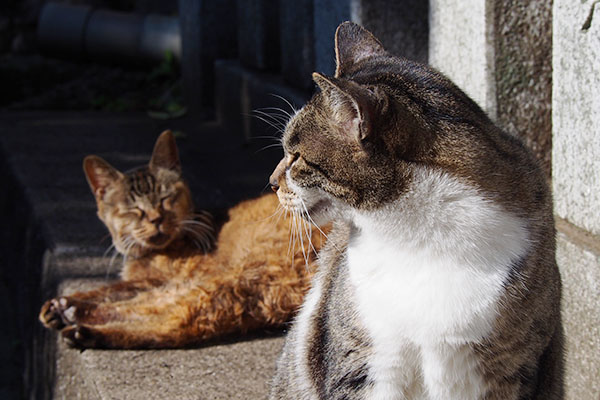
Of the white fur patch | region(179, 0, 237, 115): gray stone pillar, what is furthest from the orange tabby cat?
region(179, 0, 237, 115): gray stone pillar

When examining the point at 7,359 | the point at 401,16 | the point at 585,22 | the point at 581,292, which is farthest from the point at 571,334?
the point at 7,359

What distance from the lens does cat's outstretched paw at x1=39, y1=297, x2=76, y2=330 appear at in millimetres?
3289

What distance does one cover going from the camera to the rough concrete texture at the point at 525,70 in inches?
111

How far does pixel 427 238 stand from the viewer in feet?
6.48

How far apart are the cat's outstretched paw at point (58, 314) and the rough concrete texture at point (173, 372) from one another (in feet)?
0.31

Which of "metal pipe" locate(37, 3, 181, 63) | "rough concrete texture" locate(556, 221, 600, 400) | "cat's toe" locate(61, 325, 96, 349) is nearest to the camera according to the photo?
"rough concrete texture" locate(556, 221, 600, 400)

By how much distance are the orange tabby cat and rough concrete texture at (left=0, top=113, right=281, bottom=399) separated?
0.10 metres

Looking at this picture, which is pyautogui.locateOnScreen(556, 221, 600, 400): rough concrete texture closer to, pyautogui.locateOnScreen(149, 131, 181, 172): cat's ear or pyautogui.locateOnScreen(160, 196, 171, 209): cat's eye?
pyautogui.locateOnScreen(160, 196, 171, 209): cat's eye

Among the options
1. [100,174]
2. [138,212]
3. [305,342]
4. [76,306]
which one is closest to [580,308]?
[305,342]

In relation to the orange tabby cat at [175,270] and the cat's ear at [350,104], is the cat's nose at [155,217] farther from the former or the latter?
the cat's ear at [350,104]

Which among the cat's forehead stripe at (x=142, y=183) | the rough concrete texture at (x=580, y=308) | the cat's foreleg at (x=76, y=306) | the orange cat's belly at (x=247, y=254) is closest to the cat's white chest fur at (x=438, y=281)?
the rough concrete texture at (x=580, y=308)

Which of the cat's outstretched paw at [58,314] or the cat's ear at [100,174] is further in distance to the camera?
the cat's ear at [100,174]

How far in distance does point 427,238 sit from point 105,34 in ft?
25.3

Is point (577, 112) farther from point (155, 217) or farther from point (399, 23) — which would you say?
point (155, 217)
